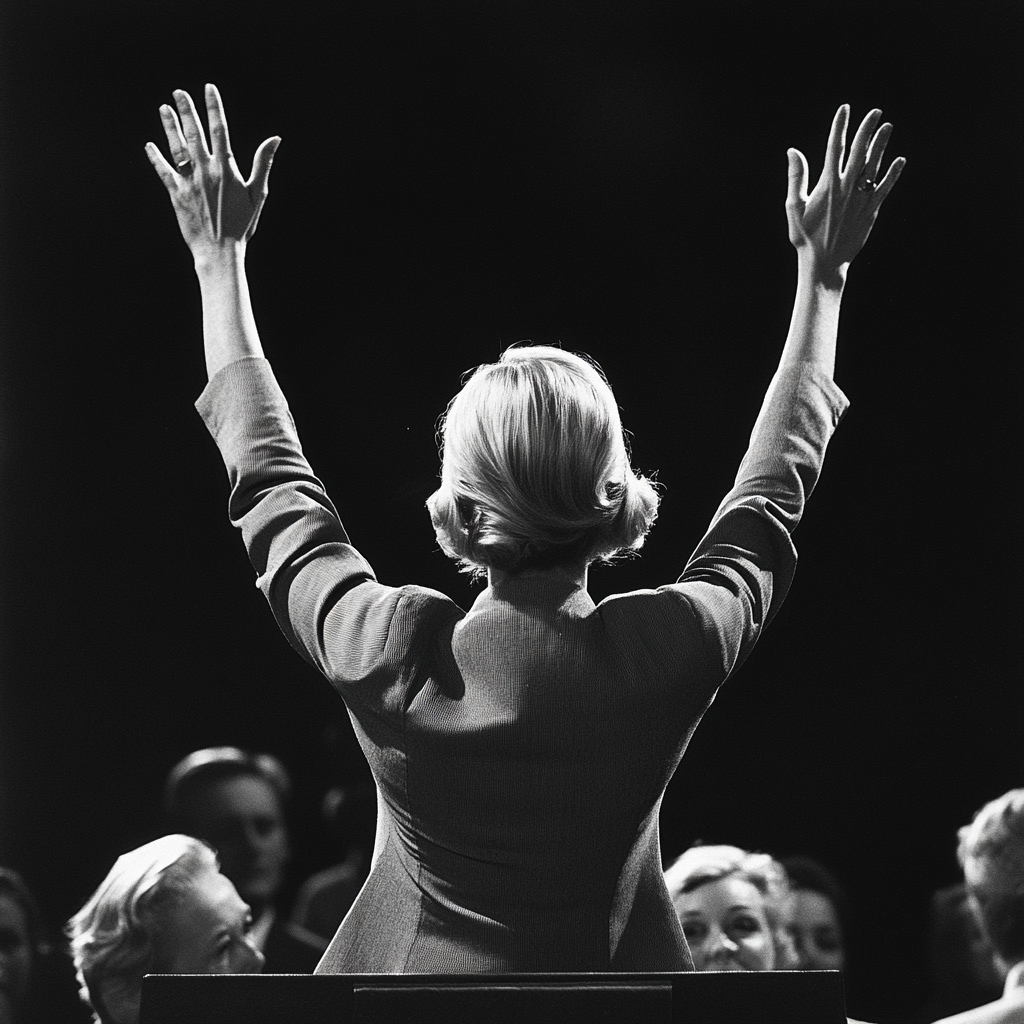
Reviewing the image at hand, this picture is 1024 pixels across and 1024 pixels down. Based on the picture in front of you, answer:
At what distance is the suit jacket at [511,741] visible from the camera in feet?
3.51

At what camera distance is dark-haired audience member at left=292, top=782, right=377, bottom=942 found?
339 centimetres

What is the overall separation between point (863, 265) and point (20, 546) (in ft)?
7.02

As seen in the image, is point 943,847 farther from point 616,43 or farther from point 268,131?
point 268,131

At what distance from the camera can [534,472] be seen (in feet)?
3.60

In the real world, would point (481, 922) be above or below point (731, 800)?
above

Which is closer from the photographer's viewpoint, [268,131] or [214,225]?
[214,225]

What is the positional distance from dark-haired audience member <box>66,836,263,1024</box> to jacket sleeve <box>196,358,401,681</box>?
4.15 ft

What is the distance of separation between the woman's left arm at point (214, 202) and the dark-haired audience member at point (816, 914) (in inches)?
86.0

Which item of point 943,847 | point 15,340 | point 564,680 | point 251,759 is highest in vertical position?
point 15,340

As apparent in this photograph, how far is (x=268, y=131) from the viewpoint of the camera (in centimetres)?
318

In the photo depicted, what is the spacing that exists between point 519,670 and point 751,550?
0.23 m

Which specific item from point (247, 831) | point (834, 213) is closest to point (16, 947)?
point (247, 831)

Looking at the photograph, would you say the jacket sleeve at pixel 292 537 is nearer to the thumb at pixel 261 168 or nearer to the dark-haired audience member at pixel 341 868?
the thumb at pixel 261 168

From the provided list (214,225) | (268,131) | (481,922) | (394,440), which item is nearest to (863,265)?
(394,440)
